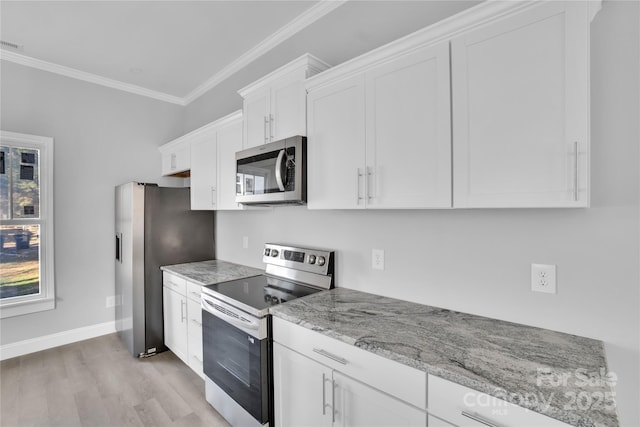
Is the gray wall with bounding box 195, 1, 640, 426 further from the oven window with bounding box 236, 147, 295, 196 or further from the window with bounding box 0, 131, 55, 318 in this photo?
the window with bounding box 0, 131, 55, 318

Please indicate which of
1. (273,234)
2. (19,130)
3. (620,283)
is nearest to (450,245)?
(620,283)

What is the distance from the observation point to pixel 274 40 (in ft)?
8.89

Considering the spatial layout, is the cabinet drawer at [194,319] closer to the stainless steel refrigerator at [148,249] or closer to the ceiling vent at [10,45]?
the stainless steel refrigerator at [148,249]

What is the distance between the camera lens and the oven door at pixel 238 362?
1694 millimetres

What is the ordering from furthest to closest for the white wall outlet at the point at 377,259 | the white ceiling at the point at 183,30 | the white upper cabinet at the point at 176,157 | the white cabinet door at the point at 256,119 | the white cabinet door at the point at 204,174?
the white upper cabinet at the point at 176,157, the white cabinet door at the point at 204,174, the white cabinet door at the point at 256,119, the white ceiling at the point at 183,30, the white wall outlet at the point at 377,259

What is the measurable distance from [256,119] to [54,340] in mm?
→ 3160

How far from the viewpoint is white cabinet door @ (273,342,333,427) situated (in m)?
1.44

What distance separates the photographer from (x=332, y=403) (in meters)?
1.40

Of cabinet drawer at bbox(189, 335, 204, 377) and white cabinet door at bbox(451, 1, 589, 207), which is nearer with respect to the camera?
white cabinet door at bbox(451, 1, 589, 207)

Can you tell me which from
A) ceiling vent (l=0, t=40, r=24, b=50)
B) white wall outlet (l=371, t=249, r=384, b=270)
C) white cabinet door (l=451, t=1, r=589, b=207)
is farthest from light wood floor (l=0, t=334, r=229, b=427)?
ceiling vent (l=0, t=40, r=24, b=50)

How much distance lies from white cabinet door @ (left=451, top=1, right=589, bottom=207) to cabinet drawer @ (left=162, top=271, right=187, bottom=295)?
90.9 inches

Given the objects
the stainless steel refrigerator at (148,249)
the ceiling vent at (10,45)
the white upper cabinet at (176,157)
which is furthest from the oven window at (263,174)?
the ceiling vent at (10,45)

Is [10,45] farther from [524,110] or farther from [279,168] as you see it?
[524,110]

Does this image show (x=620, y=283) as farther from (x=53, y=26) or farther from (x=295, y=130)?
(x=53, y=26)
